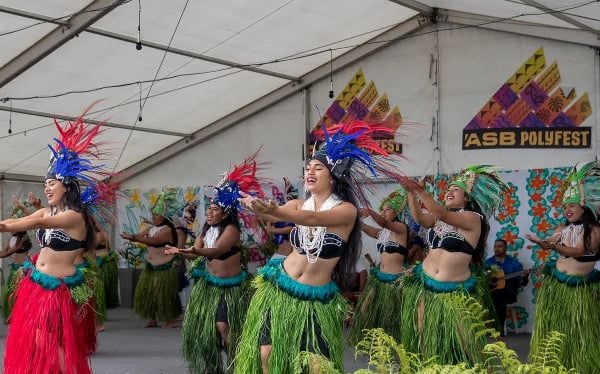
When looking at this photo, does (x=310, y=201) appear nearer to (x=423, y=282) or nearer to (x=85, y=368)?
(x=423, y=282)

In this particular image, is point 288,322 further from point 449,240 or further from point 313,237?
point 449,240

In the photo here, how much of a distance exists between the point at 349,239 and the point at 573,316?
1.68 m

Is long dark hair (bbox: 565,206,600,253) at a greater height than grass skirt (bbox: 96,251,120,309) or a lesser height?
greater

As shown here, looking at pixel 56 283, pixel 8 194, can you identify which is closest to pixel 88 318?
pixel 56 283

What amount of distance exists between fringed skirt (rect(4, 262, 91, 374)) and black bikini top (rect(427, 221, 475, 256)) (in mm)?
1874

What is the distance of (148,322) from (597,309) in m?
4.41

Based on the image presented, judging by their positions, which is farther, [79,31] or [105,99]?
[105,99]

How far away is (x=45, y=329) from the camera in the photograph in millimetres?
3729

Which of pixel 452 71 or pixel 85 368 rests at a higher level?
pixel 452 71

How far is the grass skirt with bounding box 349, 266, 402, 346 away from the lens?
536 cm

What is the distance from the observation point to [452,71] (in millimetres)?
7281

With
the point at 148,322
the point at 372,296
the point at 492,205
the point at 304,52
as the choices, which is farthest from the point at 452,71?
the point at 148,322

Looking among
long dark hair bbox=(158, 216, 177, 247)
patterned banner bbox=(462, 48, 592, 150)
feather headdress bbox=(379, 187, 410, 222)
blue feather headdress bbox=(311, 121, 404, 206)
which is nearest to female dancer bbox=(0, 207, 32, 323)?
long dark hair bbox=(158, 216, 177, 247)

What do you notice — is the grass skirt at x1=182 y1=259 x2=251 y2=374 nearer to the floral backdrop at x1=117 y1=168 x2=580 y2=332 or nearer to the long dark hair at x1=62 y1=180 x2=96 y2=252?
the long dark hair at x1=62 y1=180 x2=96 y2=252
